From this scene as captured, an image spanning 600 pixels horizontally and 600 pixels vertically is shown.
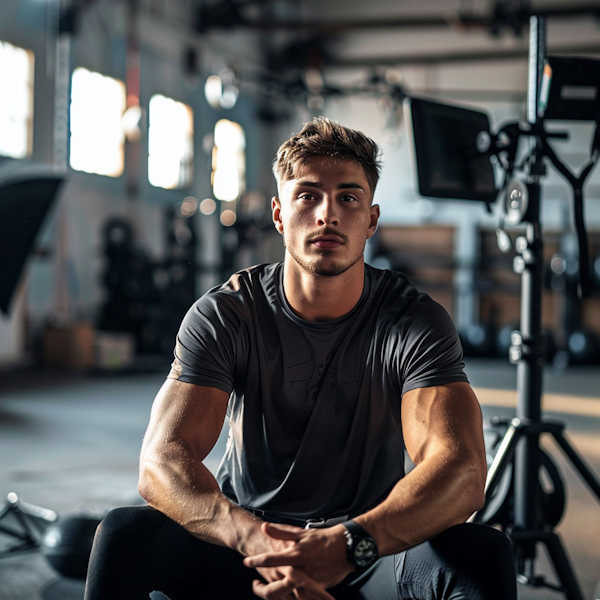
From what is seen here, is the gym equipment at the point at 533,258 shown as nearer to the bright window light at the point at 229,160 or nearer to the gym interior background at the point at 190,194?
the gym interior background at the point at 190,194

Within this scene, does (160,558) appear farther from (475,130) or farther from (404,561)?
(475,130)

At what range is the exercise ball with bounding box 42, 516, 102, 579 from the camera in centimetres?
194

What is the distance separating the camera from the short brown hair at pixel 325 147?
1.42 metres

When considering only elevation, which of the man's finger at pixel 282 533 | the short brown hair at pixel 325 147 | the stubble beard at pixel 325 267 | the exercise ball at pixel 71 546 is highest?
the short brown hair at pixel 325 147

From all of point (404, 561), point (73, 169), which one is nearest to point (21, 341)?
point (73, 169)

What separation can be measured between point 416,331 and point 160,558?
61 centimetres

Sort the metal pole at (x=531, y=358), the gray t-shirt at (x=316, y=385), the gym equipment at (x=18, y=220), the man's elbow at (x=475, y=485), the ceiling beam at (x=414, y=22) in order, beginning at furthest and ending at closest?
the ceiling beam at (x=414, y=22)
the metal pole at (x=531, y=358)
the gym equipment at (x=18, y=220)
the gray t-shirt at (x=316, y=385)
the man's elbow at (x=475, y=485)

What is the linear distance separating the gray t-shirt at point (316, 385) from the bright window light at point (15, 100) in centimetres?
513

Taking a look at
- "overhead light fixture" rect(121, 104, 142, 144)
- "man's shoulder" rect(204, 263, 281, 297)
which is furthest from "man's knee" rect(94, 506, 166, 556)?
"overhead light fixture" rect(121, 104, 142, 144)

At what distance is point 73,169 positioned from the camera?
22.0 feet

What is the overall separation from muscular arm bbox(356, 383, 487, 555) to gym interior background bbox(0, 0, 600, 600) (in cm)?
138

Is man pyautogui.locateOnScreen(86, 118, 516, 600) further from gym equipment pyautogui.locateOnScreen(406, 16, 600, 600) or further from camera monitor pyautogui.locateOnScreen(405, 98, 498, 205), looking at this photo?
gym equipment pyautogui.locateOnScreen(406, 16, 600, 600)

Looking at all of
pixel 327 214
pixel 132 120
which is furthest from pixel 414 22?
pixel 327 214

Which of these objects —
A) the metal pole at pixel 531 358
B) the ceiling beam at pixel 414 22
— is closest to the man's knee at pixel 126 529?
the metal pole at pixel 531 358
